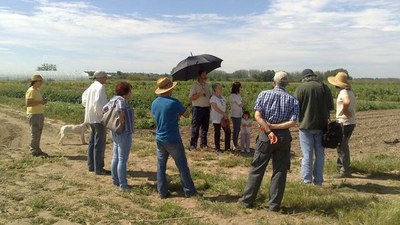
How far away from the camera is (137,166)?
8273 mm

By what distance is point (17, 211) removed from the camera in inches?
215

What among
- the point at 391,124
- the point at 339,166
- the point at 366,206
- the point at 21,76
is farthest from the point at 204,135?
the point at 21,76

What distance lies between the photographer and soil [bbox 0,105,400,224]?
591cm

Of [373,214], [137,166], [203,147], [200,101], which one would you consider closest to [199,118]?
[200,101]

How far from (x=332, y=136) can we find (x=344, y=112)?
0.88m

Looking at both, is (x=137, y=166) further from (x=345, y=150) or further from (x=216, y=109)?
(x=345, y=150)

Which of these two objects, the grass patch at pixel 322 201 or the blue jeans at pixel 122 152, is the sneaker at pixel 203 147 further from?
the grass patch at pixel 322 201

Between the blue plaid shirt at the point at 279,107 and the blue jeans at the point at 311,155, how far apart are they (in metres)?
1.21

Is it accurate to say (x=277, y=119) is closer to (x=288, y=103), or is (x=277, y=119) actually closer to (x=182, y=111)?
(x=288, y=103)

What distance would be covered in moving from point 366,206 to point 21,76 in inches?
3337

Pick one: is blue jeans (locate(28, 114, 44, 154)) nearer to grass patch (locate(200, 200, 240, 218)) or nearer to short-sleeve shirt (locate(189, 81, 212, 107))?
short-sleeve shirt (locate(189, 81, 212, 107))

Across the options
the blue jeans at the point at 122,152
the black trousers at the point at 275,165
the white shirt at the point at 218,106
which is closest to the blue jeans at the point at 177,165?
the blue jeans at the point at 122,152

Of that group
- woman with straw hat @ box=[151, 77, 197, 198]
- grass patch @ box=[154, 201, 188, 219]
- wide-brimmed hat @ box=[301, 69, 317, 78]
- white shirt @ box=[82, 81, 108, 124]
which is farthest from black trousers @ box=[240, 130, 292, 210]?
white shirt @ box=[82, 81, 108, 124]

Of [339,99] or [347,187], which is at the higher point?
[339,99]
